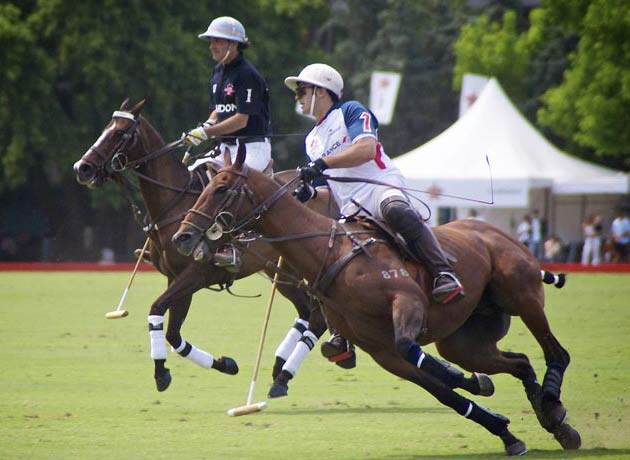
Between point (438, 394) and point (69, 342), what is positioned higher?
point (438, 394)

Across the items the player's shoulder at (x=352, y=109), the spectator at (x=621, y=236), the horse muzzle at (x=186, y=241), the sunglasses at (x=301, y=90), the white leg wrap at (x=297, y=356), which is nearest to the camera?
the horse muzzle at (x=186, y=241)

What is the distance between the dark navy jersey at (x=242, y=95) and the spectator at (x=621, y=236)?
20.2 meters

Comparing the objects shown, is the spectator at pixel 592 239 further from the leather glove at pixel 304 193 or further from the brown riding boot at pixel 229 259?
the leather glove at pixel 304 193

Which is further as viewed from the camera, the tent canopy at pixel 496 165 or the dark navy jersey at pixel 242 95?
the tent canopy at pixel 496 165

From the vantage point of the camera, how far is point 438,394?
292 inches

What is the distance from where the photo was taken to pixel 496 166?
28938 mm

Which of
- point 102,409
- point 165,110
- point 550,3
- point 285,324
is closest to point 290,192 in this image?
point 102,409

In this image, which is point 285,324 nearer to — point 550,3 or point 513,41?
point 550,3

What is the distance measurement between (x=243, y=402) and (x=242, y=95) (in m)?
2.63

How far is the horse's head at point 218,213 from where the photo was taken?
730cm

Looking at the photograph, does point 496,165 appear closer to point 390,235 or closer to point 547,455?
point 390,235

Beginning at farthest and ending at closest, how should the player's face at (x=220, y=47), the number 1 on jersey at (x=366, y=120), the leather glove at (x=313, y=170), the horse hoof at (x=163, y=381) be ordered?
the player's face at (x=220, y=47)
the horse hoof at (x=163, y=381)
the number 1 on jersey at (x=366, y=120)
the leather glove at (x=313, y=170)

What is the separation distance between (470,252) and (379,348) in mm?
1073

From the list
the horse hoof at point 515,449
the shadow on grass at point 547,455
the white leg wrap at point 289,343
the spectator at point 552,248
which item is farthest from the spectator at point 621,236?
the horse hoof at point 515,449
